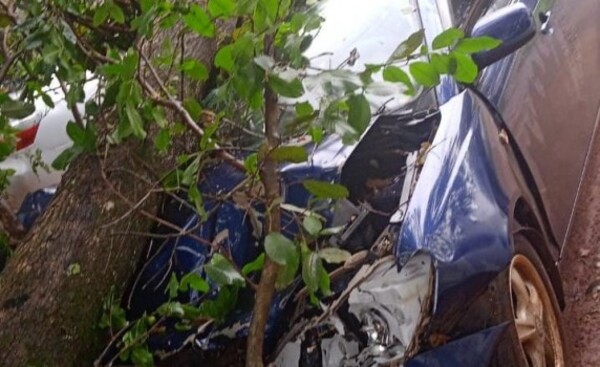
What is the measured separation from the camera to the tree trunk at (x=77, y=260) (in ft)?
8.82

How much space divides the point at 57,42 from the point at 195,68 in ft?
1.52

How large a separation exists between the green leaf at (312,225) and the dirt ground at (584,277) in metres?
1.43

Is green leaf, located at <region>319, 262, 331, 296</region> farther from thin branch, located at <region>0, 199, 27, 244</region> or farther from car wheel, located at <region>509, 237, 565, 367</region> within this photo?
thin branch, located at <region>0, 199, 27, 244</region>

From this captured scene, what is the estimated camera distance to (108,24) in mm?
3199

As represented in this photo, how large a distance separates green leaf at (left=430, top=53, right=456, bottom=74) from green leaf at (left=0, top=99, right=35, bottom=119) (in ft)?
5.03

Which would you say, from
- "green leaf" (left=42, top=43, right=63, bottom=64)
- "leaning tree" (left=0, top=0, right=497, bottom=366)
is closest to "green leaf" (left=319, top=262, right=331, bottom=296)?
"leaning tree" (left=0, top=0, right=497, bottom=366)

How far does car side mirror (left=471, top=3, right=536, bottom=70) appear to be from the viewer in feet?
9.57

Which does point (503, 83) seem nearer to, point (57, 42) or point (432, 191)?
point (432, 191)

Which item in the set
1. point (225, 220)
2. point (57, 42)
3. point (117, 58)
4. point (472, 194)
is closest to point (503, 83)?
point (472, 194)

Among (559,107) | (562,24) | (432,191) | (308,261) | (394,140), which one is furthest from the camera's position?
(562,24)

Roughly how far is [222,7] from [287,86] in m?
0.31

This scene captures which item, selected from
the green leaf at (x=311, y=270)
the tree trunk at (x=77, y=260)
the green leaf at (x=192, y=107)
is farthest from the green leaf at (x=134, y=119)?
the green leaf at (x=311, y=270)

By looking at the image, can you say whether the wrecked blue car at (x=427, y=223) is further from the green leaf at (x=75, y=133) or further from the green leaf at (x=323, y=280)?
the green leaf at (x=75, y=133)

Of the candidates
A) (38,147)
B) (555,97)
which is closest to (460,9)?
(555,97)
